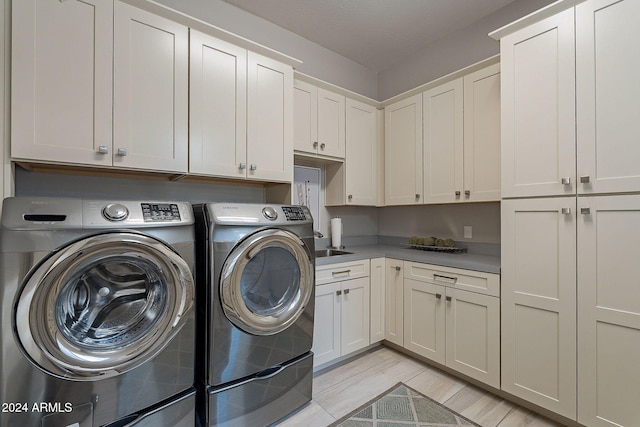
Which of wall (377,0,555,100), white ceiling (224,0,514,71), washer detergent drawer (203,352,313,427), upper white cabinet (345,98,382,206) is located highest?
white ceiling (224,0,514,71)

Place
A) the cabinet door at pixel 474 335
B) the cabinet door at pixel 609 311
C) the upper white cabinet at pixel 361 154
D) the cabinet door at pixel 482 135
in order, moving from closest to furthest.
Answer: the cabinet door at pixel 609 311 → the cabinet door at pixel 474 335 → the cabinet door at pixel 482 135 → the upper white cabinet at pixel 361 154

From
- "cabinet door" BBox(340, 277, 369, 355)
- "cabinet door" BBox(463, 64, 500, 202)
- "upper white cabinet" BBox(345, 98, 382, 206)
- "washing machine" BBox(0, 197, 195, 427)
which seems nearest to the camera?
"washing machine" BBox(0, 197, 195, 427)

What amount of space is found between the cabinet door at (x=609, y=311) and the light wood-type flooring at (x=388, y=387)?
0.35m

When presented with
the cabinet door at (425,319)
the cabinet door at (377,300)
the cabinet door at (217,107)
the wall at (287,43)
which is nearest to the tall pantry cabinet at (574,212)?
the cabinet door at (425,319)

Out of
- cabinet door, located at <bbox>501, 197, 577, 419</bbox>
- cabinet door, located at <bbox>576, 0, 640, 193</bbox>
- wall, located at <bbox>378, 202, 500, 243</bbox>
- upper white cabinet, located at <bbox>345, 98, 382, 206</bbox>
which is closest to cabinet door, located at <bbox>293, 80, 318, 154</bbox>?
upper white cabinet, located at <bbox>345, 98, 382, 206</bbox>

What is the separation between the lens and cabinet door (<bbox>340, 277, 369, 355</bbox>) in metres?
2.20

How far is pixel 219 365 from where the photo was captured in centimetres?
143

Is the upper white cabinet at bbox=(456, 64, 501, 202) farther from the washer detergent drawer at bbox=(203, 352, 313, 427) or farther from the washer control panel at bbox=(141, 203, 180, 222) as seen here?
the washer control panel at bbox=(141, 203, 180, 222)

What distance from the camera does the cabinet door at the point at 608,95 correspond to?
4.42ft

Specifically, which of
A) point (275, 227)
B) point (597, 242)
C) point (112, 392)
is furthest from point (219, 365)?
point (597, 242)

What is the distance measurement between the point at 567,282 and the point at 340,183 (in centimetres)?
174

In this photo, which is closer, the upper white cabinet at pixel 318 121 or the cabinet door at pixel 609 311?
the cabinet door at pixel 609 311

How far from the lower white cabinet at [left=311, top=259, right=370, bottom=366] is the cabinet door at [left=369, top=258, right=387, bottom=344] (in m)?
0.05

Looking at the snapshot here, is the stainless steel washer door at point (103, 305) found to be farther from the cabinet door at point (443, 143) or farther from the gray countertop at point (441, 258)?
the cabinet door at point (443, 143)
